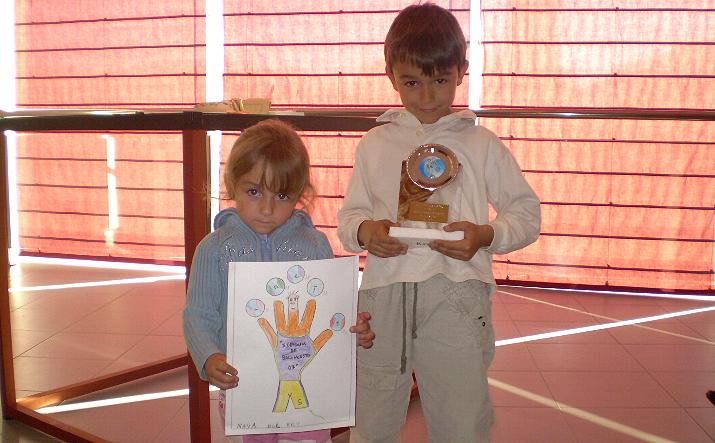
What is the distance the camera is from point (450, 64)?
1291mm

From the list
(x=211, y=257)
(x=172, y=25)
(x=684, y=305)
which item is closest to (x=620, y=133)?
(x=684, y=305)

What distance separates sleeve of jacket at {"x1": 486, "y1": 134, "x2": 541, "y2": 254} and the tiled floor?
116 centimetres

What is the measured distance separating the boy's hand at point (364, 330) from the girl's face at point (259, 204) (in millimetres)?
239

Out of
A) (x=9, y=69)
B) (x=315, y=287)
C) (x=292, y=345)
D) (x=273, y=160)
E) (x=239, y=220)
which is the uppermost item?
(x=9, y=69)

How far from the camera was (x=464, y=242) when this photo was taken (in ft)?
3.99

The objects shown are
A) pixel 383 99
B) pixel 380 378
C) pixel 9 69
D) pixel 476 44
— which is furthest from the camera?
pixel 9 69

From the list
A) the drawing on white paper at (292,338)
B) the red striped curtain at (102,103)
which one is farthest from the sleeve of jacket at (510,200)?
the red striped curtain at (102,103)

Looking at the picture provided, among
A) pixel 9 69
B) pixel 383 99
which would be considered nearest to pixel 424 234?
pixel 383 99

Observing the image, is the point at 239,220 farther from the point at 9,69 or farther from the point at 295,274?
the point at 9,69

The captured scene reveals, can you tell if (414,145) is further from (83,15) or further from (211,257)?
(83,15)

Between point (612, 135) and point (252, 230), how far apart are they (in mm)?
3821

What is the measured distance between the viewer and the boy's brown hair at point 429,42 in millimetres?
1280

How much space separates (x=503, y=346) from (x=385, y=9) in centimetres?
254

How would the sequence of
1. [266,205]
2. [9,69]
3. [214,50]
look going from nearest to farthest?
[266,205] → [214,50] → [9,69]
